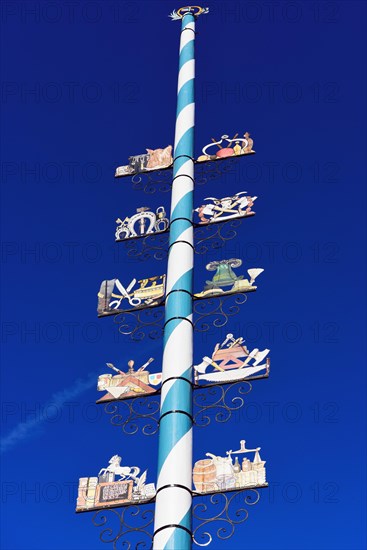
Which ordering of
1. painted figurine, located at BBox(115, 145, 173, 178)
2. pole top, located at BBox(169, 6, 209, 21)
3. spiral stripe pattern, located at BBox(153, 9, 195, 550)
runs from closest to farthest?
spiral stripe pattern, located at BBox(153, 9, 195, 550)
painted figurine, located at BBox(115, 145, 173, 178)
pole top, located at BBox(169, 6, 209, 21)

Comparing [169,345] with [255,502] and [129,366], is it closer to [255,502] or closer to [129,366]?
[129,366]

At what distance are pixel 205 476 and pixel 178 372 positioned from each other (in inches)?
34.6

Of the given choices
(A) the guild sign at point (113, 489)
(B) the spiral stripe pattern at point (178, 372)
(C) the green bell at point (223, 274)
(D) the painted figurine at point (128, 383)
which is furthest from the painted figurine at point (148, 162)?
(A) the guild sign at point (113, 489)

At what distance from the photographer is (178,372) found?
20.3 ft

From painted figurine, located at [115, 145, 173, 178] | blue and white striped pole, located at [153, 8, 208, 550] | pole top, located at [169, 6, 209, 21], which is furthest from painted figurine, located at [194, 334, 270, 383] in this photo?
pole top, located at [169, 6, 209, 21]

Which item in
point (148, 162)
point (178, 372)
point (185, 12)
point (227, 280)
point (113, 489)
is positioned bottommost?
point (113, 489)

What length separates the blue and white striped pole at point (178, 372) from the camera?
5.42 m

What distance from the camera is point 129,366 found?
676 cm

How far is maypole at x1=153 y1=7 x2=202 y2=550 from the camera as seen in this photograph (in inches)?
214

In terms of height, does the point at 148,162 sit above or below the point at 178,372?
above

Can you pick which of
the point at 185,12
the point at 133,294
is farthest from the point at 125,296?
the point at 185,12

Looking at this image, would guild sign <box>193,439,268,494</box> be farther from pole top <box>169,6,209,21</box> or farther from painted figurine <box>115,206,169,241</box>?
pole top <box>169,6,209,21</box>

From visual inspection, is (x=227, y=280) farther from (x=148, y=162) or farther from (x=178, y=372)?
(x=148, y=162)

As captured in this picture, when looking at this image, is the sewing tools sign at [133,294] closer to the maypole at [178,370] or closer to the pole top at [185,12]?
the maypole at [178,370]
